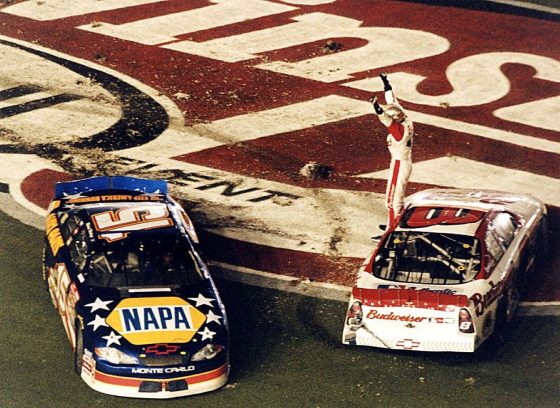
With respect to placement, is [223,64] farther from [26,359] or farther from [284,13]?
[26,359]

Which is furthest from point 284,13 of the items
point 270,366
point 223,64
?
point 270,366

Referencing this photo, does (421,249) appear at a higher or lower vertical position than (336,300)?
higher

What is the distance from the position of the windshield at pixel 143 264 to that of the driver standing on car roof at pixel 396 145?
12.2ft

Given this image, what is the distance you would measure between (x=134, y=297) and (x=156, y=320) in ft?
1.51

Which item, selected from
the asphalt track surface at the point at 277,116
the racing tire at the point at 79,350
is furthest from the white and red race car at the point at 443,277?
the racing tire at the point at 79,350

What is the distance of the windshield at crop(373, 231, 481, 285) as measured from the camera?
12898mm

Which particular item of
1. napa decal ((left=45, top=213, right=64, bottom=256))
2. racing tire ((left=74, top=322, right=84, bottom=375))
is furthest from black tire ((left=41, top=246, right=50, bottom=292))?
racing tire ((left=74, top=322, right=84, bottom=375))

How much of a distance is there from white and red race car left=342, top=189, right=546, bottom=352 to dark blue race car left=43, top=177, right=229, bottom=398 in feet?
5.91

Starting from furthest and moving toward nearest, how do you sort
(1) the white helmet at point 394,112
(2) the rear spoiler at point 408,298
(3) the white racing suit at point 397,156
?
(3) the white racing suit at point 397,156 < (1) the white helmet at point 394,112 < (2) the rear spoiler at point 408,298

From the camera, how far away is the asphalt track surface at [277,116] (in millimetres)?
16234

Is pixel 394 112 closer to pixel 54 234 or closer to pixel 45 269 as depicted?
pixel 54 234

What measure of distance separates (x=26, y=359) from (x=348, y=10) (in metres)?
14.6

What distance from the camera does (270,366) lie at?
12.4 metres

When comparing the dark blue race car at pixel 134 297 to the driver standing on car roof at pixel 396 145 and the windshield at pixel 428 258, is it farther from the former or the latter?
the driver standing on car roof at pixel 396 145
